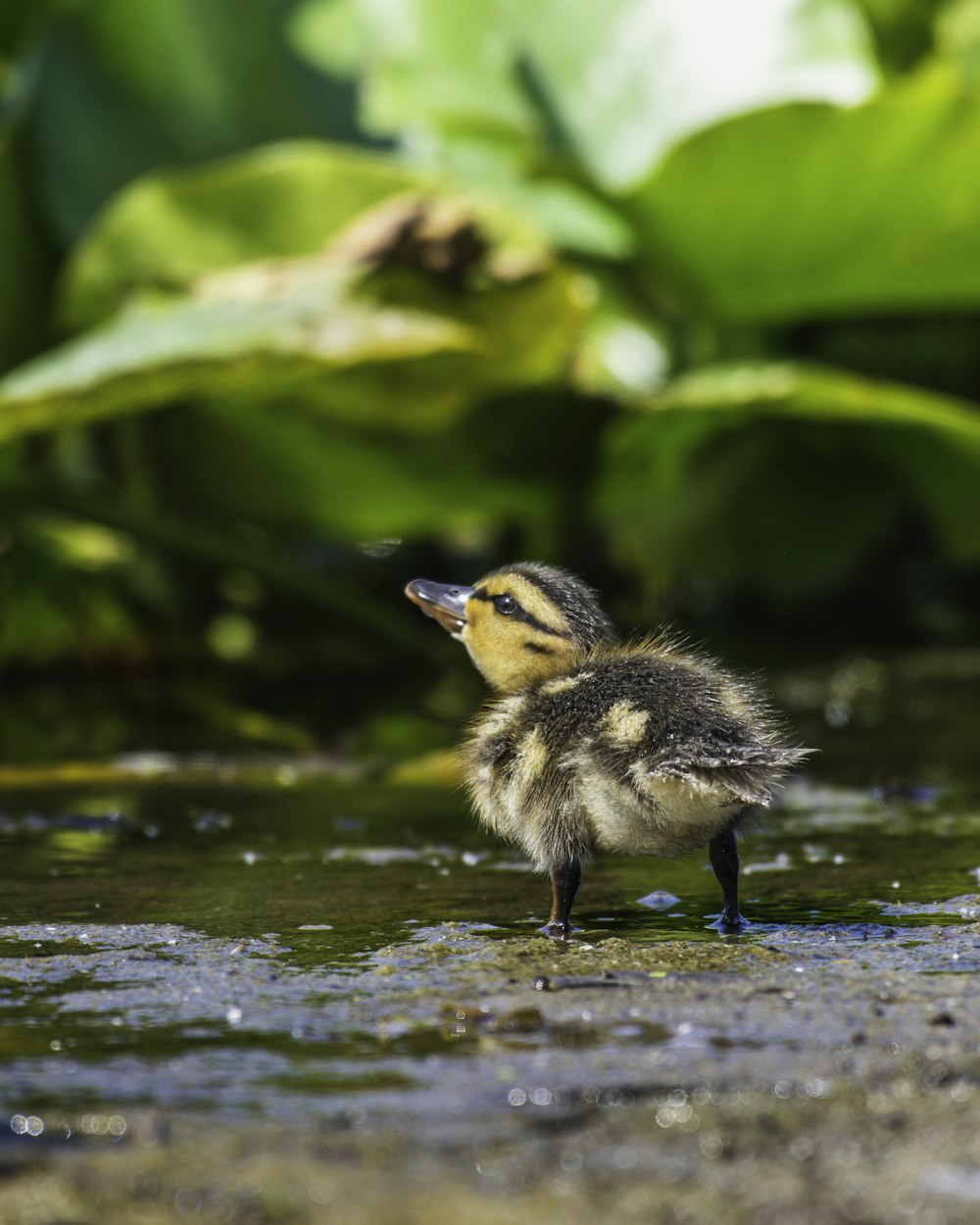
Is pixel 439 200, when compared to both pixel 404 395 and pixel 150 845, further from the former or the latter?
pixel 150 845

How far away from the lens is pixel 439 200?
586 centimetres

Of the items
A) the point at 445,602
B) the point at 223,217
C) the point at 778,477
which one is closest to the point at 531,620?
the point at 445,602

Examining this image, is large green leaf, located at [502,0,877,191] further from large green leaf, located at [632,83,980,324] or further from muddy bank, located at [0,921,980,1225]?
muddy bank, located at [0,921,980,1225]

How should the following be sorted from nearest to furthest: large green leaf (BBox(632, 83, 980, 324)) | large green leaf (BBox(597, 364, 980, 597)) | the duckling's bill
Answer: the duckling's bill, large green leaf (BBox(632, 83, 980, 324)), large green leaf (BBox(597, 364, 980, 597))

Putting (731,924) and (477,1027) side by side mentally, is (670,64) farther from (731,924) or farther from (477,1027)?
(477,1027)

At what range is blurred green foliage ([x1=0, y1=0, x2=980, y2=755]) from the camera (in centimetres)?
583

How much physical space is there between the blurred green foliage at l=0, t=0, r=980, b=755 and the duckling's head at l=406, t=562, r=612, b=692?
7.66ft

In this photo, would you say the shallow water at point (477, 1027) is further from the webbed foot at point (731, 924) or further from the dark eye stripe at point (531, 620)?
the dark eye stripe at point (531, 620)

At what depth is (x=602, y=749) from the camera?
2.80 metres

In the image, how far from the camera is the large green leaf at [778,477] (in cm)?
599

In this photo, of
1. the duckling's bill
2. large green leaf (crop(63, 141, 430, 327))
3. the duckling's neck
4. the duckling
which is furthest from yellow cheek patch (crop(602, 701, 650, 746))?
large green leaf (crop(63, 141, 430, 327))

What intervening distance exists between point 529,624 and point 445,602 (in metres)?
0.29

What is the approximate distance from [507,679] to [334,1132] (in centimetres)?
151

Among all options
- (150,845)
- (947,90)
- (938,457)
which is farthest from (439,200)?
(150,845)
